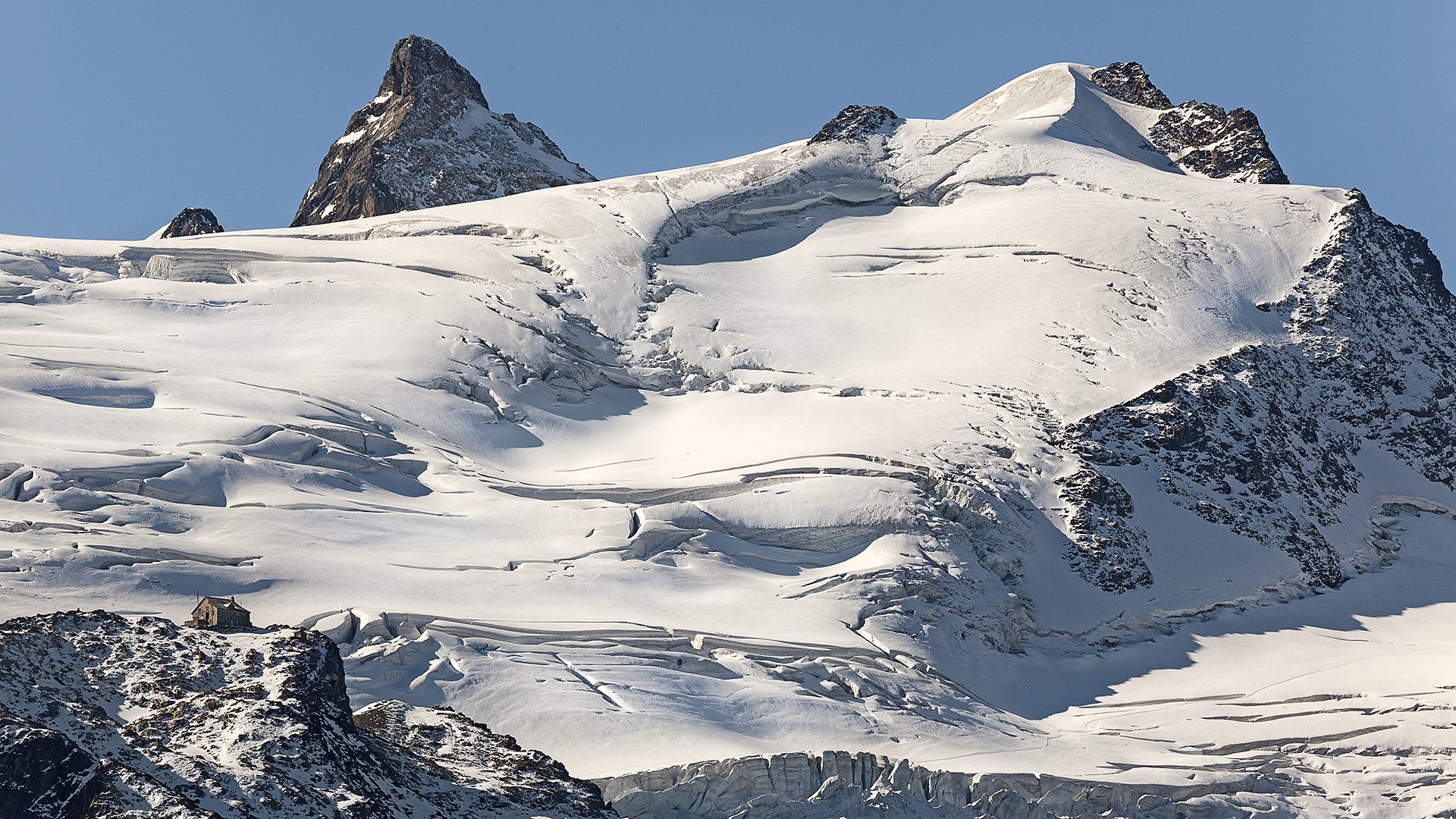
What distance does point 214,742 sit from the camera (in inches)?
947

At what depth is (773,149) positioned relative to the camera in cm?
7825

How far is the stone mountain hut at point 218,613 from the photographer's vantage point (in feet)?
98.5

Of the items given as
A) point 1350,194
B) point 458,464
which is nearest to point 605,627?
point 458,464

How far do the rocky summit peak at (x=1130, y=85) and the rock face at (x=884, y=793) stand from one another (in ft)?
190

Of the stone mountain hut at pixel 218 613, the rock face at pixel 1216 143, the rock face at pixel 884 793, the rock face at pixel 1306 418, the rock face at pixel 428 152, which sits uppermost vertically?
the rock face at pixel 428 152

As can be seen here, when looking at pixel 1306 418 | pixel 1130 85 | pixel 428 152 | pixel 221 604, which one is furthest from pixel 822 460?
pixel 428 152

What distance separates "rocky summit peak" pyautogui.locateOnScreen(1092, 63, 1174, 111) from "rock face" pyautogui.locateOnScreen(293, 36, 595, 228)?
3650cm

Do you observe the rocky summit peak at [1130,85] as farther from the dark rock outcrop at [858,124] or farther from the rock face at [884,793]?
the rock face at [884,793]

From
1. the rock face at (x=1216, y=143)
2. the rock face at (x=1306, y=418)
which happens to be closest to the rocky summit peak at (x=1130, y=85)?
the rock face at (x=1216, y=143)

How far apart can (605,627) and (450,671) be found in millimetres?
5282

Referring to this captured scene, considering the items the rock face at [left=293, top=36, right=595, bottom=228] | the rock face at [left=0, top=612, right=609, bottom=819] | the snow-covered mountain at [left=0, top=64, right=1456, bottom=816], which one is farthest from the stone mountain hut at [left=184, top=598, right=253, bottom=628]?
the rock face at [left=293, top=36, right=595, bottom=228]

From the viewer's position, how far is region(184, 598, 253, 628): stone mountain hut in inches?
1182

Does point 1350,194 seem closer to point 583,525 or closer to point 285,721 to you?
point 583,525

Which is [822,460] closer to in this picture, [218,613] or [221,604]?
[221,604]
